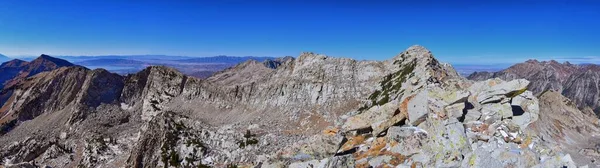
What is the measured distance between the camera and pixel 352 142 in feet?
124

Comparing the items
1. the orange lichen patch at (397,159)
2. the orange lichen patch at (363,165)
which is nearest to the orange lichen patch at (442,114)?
the orange lichen patch at (397,159)

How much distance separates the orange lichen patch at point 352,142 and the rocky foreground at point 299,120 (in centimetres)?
29

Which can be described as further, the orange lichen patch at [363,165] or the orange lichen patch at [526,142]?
the orange lichen patch at [363,165]

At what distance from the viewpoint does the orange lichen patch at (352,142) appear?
3553cm

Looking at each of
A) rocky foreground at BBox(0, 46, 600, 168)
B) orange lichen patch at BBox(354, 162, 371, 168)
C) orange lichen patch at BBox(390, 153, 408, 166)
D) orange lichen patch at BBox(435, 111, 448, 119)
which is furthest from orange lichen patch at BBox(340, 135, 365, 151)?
orange lichen patch at BBox(435, 111, 448, 119)

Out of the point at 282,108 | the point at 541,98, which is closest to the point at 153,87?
the point at 282,108

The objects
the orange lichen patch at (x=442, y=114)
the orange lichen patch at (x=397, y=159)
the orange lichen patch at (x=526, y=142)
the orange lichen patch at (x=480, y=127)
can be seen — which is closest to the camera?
the orange lichen patch at (x=526, y=142)

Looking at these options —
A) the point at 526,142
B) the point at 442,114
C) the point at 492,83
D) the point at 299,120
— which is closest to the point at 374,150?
the point at 442,114

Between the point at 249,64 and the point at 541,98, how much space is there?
131m

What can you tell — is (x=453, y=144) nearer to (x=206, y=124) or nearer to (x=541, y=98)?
(x=206, y=124)

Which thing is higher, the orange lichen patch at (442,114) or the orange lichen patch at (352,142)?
the orange lichen patch at (442,114)

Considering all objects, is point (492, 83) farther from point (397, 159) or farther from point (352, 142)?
point (397, 159)

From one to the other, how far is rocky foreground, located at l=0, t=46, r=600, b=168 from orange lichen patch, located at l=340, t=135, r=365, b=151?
29cm

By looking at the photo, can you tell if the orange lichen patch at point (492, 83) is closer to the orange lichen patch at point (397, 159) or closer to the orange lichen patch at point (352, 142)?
the orange lichen patch at point (352, 142)
